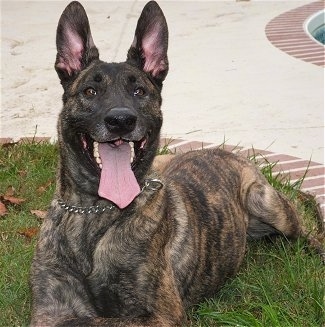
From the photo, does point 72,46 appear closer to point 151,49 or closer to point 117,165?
point 151,49

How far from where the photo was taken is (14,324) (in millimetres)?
4387

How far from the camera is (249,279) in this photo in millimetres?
4898

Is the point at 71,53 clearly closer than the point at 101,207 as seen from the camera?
No

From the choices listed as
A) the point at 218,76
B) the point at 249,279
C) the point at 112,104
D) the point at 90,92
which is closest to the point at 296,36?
the point at 218,76

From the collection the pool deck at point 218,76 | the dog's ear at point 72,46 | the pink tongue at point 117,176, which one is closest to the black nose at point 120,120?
the pink tongue at point 117,176

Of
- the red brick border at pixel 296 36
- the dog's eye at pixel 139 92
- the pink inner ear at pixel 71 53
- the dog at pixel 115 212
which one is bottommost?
the red brick border at pixel 296 36

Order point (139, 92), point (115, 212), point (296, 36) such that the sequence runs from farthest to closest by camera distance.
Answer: point (296, 36) → point (139, 92) → point (115, 212)

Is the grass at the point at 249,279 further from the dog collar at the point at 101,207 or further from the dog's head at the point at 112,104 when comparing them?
the dog's head at the point at 112,104

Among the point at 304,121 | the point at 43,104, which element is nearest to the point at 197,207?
the point at 304,121

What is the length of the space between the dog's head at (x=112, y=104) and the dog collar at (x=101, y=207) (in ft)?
0.23

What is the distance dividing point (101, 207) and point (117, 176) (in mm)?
232

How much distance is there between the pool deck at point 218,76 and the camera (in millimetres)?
7293

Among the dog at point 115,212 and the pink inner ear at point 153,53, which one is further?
the pink inner ear at point 153,53

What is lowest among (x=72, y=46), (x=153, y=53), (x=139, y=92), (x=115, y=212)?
(x=115, y=212)
